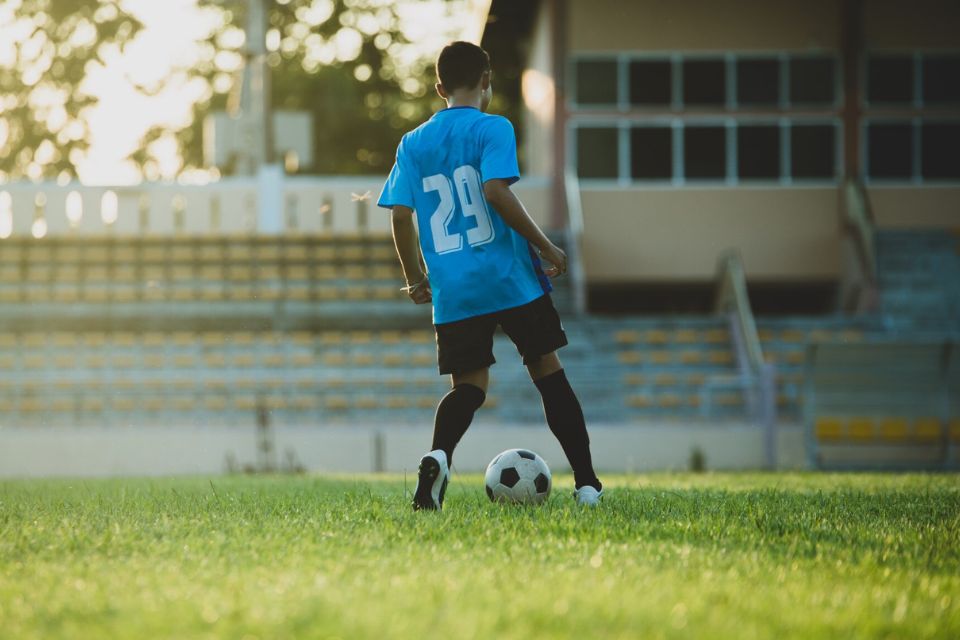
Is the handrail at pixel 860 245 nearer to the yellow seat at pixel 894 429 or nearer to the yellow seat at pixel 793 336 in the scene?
the yellow seat at pixel 793 336

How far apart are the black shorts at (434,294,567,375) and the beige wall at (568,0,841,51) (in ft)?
62.9

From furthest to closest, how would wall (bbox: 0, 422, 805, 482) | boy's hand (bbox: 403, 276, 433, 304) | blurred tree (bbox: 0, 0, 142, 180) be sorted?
blurred tree (bbox: 0, 0, 142, 180), wall (bbox: 0, 422, 805, 482), boy's hand (bbox: 403, 276, 433, 304)

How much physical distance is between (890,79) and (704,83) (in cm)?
316

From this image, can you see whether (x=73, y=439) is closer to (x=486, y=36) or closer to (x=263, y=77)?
(x=263, y=77)

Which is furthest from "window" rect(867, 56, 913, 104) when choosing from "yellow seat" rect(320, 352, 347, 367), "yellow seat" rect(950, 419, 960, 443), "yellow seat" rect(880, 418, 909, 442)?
"yellow seat" rect(320, 352, 347, 367)

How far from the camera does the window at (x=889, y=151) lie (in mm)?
23609

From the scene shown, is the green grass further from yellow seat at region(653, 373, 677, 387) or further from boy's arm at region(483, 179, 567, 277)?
yellow seat at region(653, 373, 677, 387)

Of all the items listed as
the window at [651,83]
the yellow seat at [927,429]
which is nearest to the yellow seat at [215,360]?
the window at [651,83]

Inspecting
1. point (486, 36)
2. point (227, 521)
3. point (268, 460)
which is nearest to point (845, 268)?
point (486, 36)

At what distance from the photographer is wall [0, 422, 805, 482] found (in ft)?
50.6

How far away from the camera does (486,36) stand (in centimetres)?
2686

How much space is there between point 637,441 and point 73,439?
6.52 m

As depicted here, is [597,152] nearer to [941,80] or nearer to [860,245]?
[860,245]

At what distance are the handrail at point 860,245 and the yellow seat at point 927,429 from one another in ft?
22.2
